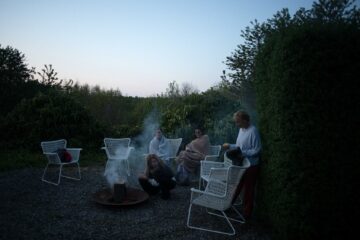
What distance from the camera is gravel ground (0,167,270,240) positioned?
4.13 meters

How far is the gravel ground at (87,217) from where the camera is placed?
413 centimetres

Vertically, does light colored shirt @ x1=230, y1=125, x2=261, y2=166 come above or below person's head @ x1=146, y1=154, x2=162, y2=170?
above

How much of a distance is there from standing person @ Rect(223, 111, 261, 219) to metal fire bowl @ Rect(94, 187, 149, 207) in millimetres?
1799

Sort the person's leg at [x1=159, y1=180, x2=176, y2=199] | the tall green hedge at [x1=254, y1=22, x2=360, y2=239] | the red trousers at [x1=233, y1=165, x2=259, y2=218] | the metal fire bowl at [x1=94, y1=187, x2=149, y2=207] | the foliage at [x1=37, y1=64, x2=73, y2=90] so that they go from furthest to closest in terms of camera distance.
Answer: the foliage at [x1=37, y1=64, x2=73, y2=90] → the person's leg at [x1=159, y1=180, x2=176, y2=199] → the metal fire bowl at [x1=94, y1=187, x2=149, y2=207] → the red trousers at [x1=233, y1=165, x2=259, y2=218] → the tall green hedge at [x1=254, y1=22, x2=360, y2=239]

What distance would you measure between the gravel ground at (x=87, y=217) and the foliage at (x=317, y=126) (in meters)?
0.98

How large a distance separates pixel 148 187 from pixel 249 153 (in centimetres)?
237

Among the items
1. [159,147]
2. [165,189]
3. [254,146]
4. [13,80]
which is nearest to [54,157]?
[159,147]

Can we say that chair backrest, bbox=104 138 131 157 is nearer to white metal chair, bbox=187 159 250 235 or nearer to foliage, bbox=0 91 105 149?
foliage, bbox=0 91 105 149

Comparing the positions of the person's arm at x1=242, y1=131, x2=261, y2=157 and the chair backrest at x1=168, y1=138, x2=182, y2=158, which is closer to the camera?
the person's arm at x1=242, y1=131, x2=261, y2=157

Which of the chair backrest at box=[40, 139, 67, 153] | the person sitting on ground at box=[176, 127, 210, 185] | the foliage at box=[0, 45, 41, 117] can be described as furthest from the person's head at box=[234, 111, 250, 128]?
the foliage at box=[0, 45, 41, 117]

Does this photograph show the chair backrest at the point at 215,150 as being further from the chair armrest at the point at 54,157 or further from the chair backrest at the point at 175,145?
the chair armrest at the point at 54,157

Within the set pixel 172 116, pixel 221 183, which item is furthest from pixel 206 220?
pixel 172 116

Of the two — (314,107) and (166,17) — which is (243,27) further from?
(314,107)

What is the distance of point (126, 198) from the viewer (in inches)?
211
